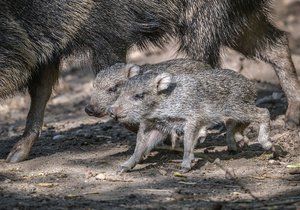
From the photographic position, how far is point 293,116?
682 cm

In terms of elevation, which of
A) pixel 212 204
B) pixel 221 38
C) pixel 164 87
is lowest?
pixel 212 204

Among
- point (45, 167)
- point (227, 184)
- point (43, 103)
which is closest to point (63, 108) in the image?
point (43, 103)

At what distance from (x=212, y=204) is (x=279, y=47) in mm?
2987

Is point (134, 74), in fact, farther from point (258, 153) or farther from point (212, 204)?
point (212, 204)

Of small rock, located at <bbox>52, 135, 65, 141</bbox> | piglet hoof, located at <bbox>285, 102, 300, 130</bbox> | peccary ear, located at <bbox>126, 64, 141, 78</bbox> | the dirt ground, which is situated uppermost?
peccary ear, located at <bbox>126, 64, 141, 78</bbox>

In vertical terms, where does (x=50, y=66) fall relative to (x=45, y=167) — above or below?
above

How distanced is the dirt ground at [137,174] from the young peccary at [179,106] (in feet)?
0.61

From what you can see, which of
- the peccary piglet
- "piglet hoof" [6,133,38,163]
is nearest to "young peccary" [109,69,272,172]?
the peccary piglet

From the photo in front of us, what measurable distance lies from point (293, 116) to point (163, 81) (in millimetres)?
1956

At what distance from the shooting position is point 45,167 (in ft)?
18.4

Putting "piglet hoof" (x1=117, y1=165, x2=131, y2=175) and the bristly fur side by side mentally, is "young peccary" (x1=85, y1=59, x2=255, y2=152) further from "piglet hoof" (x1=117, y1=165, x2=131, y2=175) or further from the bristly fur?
the bristly fur

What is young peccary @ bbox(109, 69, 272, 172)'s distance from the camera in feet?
17.1

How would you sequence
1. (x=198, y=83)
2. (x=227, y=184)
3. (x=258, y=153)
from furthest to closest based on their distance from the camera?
(x=258, y=153) → (x=198, y=83) → (x=227, y=184)

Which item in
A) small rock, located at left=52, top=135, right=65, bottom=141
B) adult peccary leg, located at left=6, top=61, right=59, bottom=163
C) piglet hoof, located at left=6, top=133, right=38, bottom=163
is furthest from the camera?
small rock, located at left=52, top=135, right=65, bottom=141
